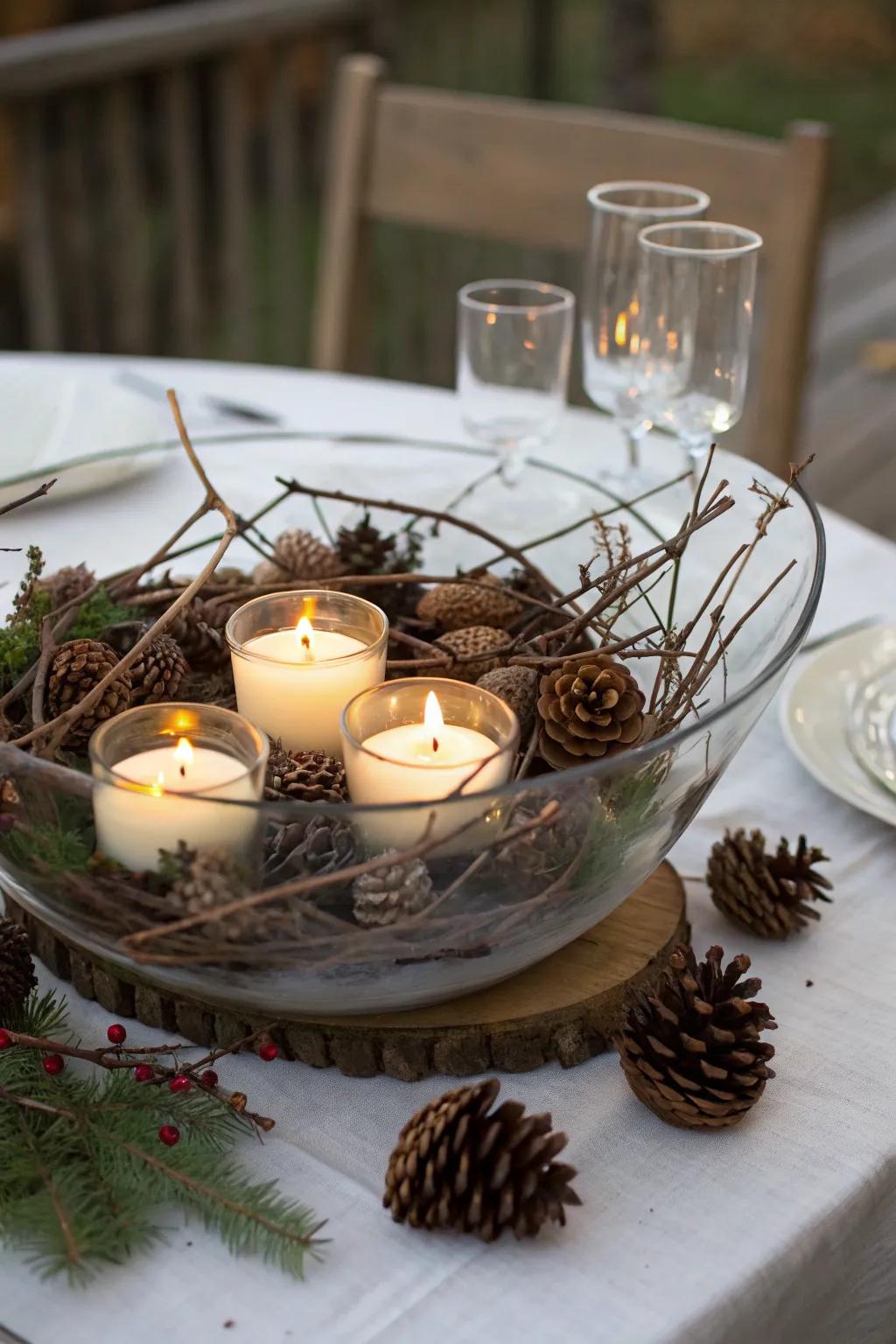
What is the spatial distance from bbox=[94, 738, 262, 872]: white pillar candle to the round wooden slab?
11 cm

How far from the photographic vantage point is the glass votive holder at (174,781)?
18.6 inches

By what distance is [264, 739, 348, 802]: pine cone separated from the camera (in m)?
0.57

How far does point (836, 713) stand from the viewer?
803 millimetres

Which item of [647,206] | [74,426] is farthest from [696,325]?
[74,426]

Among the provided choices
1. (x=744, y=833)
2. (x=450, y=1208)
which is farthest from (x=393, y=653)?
(x=450, y=1208)

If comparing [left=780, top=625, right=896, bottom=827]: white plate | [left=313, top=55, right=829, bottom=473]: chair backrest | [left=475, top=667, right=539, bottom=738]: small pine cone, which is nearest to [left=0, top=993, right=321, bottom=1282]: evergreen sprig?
[left=475, top=667, right=539, bottom=738]: small pine cone

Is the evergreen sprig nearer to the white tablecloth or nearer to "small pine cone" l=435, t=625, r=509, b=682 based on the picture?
the white tablecloth

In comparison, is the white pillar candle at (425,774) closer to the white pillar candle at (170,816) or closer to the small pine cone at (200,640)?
the white pillar candle at (170,816)

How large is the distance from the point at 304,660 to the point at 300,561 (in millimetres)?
129

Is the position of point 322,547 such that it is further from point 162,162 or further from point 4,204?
point 162,162

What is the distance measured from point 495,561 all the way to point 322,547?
0.09 meters

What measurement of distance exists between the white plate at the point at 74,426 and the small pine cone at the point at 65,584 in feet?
0.88

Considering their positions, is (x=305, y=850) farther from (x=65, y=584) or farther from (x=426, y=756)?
(x=65, y=584)

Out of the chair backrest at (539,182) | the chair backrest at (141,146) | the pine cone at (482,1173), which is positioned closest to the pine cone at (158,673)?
the pine cone at (482,1173)
